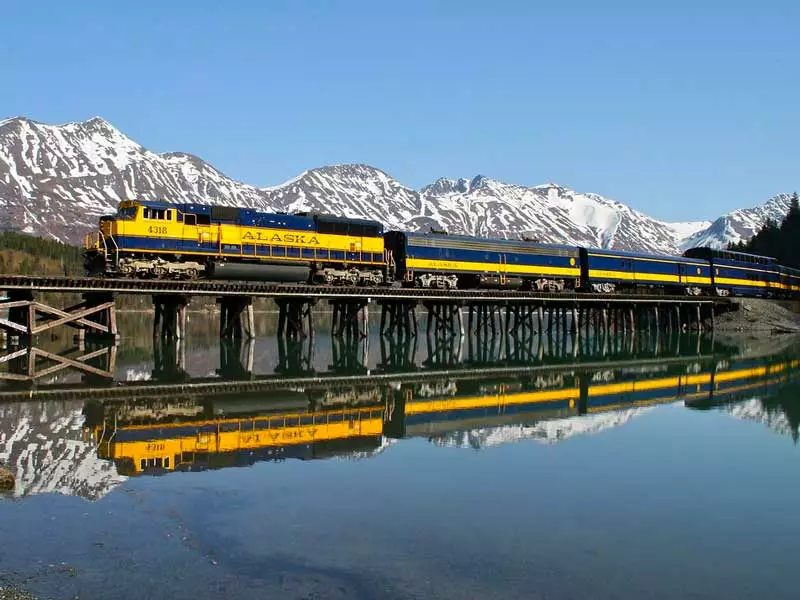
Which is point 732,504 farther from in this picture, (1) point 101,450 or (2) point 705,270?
(2) point 705,270

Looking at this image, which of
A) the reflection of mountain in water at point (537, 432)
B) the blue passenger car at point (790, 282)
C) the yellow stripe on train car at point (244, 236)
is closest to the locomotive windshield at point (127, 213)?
the yellow stripe on train car at point (244, 236)

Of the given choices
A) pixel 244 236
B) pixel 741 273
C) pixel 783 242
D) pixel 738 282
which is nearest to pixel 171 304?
pixel 244 236

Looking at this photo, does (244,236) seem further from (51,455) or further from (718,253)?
(718,253)

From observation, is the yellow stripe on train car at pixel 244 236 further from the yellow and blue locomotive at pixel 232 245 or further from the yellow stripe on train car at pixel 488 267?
the yellow stripe on train car at pixel 488 267

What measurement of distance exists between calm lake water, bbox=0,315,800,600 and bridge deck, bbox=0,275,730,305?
12.3 meters

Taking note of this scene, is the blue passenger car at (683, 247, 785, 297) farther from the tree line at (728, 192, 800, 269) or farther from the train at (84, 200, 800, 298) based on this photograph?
the tree line at (728, 192, 800, 269)

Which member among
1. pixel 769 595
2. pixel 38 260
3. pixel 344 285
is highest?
pixel 38 260

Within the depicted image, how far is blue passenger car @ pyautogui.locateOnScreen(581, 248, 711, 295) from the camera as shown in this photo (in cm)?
7844

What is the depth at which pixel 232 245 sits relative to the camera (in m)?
50.9

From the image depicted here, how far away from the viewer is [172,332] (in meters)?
58.7

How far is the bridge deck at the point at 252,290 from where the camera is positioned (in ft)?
150

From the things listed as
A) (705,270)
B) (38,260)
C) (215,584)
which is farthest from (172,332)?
(38,260)

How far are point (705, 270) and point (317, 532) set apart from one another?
85.3 m

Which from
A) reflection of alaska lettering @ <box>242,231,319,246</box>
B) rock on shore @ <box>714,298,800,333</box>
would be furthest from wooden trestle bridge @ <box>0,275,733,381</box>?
rock on shore @ <box>714,298,800,333</box>
